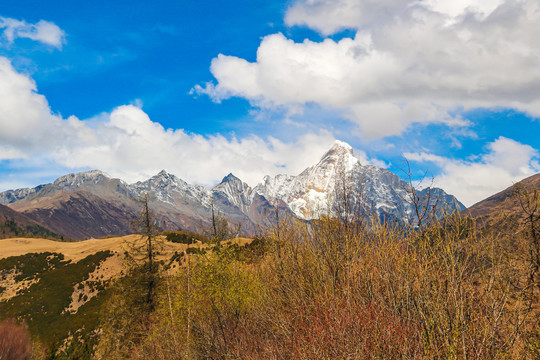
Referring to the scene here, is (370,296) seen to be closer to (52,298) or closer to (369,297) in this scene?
(369,297)

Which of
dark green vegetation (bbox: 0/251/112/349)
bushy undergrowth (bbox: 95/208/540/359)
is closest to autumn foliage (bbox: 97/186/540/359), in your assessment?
bushy undergrowth (bbox: 95/208/540/359)

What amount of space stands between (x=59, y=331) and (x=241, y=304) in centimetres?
3527

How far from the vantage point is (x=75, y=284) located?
2020 inches

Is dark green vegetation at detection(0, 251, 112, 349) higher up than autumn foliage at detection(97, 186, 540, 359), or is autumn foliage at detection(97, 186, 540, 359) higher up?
autumn foliage at detection(97, 186, 540, 359)

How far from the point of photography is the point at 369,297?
8836mm

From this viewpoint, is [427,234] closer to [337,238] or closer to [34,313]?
[337,238]

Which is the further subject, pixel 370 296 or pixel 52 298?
pixel 52 298

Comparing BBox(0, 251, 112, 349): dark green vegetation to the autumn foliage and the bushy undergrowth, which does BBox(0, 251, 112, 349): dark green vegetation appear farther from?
the bushy undergrowth

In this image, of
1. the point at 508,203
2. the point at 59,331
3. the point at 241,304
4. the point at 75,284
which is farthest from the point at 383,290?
the point at 75,284

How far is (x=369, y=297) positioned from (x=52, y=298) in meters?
56.4

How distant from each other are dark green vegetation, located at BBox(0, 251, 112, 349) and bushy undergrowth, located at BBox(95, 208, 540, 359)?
2212 centimetres

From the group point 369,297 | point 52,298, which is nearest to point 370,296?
point 369,297

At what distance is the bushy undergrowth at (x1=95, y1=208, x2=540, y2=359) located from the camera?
20.0ft

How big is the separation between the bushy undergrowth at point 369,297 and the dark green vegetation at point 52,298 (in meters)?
22.1
